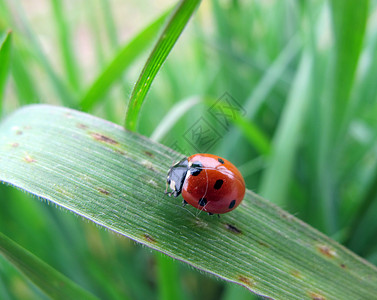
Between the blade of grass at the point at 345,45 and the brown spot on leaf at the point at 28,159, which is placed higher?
the blade of grass at the point at 345,45

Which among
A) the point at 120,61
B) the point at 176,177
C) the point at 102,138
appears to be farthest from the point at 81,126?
the point at 120,61

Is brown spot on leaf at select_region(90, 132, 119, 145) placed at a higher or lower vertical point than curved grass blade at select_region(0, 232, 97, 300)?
higher

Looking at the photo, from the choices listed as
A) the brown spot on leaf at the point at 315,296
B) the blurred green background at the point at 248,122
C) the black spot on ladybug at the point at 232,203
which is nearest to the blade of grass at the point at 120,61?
the blurred green background at the point at 248,122

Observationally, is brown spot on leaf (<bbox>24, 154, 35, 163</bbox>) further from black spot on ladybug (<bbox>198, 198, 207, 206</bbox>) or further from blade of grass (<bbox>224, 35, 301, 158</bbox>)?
blade of grass (<bbox>224, 35, 301, 158</bbox>)

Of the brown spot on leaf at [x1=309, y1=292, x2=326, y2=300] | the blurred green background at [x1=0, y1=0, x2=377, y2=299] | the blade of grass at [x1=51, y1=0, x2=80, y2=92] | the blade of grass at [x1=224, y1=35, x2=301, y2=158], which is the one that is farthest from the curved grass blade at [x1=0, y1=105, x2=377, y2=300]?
the blade of grass at [x1=51, y1=0, x2=80, y2=92]

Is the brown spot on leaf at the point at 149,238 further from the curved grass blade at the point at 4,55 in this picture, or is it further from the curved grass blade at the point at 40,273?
the curved grass blade at the point at 4,55

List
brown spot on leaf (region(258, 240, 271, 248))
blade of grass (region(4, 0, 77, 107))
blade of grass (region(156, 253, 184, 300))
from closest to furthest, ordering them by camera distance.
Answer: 1. brown spot on leaf (region(258, 240, 271, 248))
2. blade of grass (region(156, 253, 184, 300))
3. blade of grass (region(4, 0, 77, 107))
